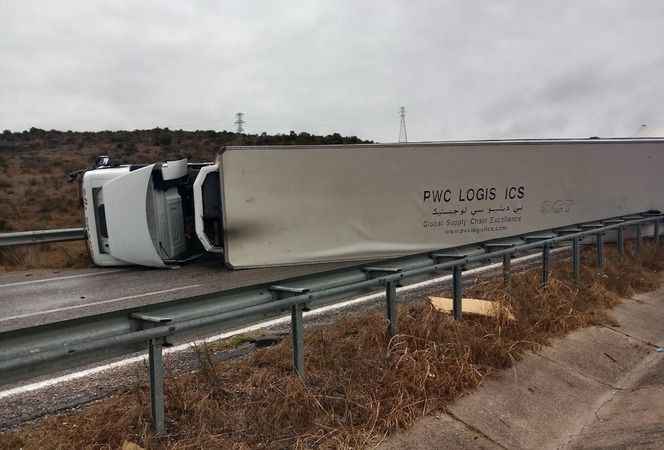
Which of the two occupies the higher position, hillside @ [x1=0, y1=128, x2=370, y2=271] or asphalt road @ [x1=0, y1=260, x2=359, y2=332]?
hillside @ [x1=0, y1=128, x2=370, y2=271]

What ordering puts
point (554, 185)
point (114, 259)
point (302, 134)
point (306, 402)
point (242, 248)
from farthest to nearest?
1. point (302, 134)
2. point (554, 185)
3. point (114, 259)
4. point (242, 248)
5. point (306, 402)

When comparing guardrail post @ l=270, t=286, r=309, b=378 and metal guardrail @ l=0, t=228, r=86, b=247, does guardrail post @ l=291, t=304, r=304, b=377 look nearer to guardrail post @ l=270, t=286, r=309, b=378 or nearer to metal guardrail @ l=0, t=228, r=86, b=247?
guardrail post @ l=270, t=286, r=309, b=378

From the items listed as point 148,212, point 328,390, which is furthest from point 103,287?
point 328,390

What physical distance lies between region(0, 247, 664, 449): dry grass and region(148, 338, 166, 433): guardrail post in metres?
0.08

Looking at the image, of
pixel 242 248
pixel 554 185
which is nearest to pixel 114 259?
pixel 242 248

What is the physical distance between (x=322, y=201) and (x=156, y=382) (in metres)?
7.44

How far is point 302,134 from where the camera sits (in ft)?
169

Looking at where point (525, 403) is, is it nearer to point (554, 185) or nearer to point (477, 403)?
point (477, 403)

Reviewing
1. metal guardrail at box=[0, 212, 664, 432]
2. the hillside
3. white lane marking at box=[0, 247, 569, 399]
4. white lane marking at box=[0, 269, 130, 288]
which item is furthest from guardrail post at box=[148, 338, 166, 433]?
the hillside

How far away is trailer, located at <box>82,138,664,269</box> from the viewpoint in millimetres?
10094

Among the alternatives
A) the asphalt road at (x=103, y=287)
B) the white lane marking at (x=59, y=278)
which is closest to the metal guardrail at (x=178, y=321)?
the asphalt road at (x=103, y=287)

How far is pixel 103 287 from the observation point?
369 inches

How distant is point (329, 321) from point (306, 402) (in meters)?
2.66

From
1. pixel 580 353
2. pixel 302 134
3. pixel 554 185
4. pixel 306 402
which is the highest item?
pixel 302 134
